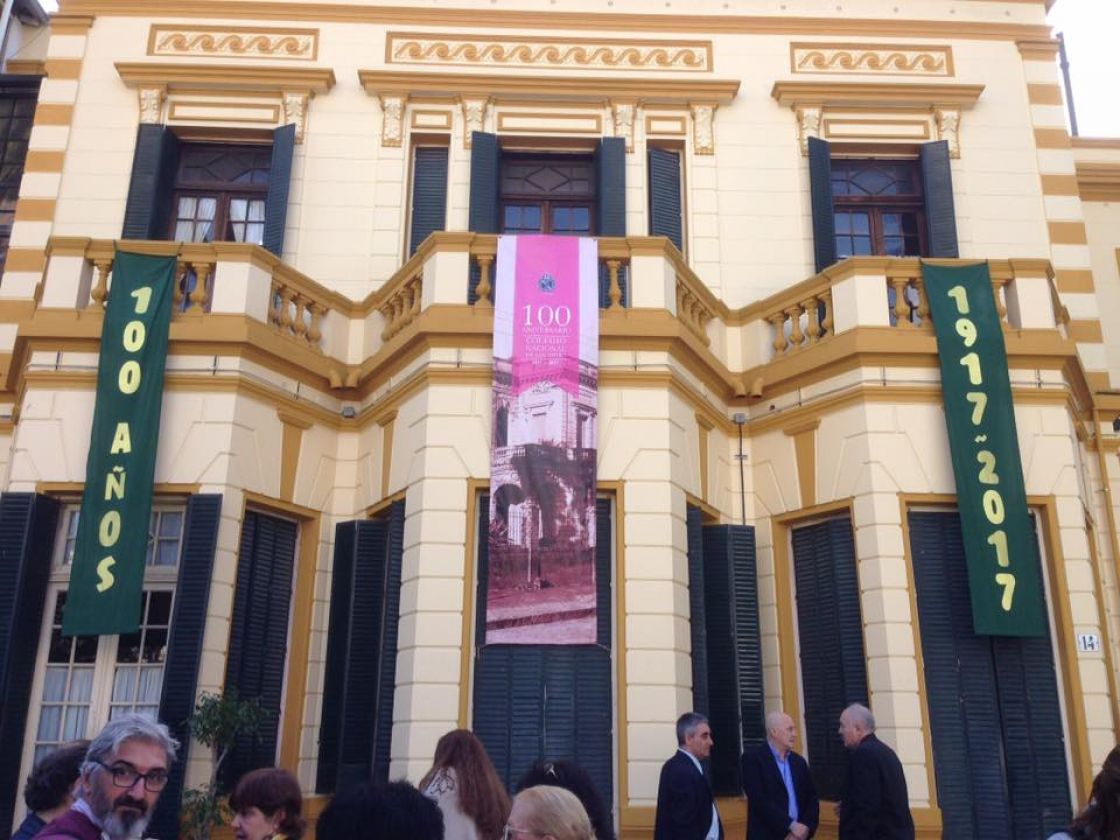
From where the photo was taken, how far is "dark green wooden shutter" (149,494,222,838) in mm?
8062

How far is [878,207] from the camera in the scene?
1249cm

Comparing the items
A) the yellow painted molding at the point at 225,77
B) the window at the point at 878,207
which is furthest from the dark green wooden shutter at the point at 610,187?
the yellow painted molding at the point at 225,77

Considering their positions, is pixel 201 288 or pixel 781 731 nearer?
pixel 781 731

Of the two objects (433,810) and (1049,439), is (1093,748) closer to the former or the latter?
(1049,439)

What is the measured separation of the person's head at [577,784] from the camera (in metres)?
5.08

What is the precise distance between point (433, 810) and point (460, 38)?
11564mm

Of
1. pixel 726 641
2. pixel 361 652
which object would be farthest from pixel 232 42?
pixel 726 641

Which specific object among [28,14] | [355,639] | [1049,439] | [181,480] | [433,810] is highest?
[28,14]

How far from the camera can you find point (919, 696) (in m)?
8.70

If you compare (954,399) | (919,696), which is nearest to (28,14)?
(954,399)

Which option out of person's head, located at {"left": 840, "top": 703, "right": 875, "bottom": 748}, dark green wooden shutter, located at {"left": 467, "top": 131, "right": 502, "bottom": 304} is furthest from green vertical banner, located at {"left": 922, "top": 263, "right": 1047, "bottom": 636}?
dark green wooden shutter, located at {"left": 467, "top": 131, "right": 502, "bottom": 304}

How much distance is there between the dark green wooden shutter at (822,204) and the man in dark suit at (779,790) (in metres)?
6.14

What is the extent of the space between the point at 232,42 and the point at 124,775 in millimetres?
11436

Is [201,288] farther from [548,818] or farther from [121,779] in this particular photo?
[548,818]
